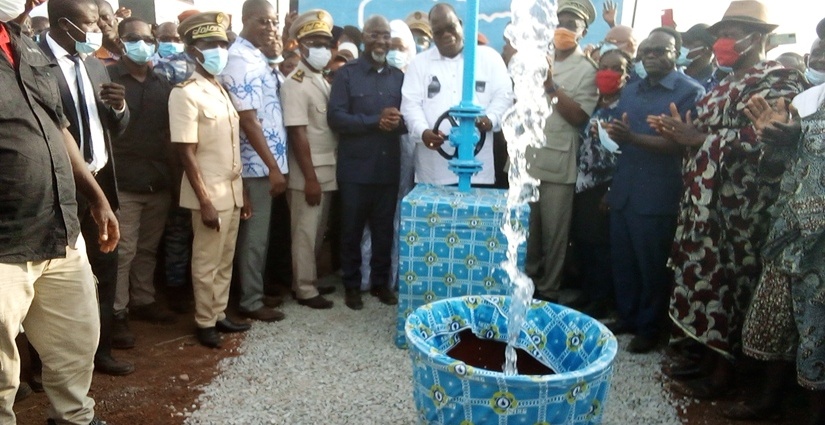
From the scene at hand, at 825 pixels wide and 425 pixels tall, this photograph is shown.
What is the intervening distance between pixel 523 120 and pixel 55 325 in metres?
3.18

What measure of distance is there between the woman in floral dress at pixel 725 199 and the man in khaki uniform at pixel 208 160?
232 centimetres

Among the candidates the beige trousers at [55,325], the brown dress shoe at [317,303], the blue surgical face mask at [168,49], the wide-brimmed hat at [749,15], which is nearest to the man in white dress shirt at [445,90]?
the brown dress shoe at [317,303]

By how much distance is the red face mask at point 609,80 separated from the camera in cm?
397

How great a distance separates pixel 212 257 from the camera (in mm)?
3555

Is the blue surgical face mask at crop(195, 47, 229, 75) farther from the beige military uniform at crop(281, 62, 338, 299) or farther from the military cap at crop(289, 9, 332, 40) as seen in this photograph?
the military cap at crop(289, 9, 332, 40)

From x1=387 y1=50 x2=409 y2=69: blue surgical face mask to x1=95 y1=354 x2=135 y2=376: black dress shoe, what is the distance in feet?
7.95

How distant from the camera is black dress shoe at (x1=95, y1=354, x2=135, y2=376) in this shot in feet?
10.3

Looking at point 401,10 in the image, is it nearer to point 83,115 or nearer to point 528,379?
point 83,115

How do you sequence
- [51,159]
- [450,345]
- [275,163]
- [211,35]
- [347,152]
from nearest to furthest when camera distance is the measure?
1. [450,345]
2. [51,159]
3. [211,35]
4. [275,163]
5. [347,152]

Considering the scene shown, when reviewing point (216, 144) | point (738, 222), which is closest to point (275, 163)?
point (216, 144)

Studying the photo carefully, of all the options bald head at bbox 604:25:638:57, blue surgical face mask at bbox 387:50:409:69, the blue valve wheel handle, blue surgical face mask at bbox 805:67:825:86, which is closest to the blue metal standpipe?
the blue valve wheel handle

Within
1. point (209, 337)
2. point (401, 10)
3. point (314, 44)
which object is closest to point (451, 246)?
point (209, 337)

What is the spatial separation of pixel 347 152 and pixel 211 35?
3.67 ft

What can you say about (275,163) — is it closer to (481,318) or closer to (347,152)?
(347,152)
